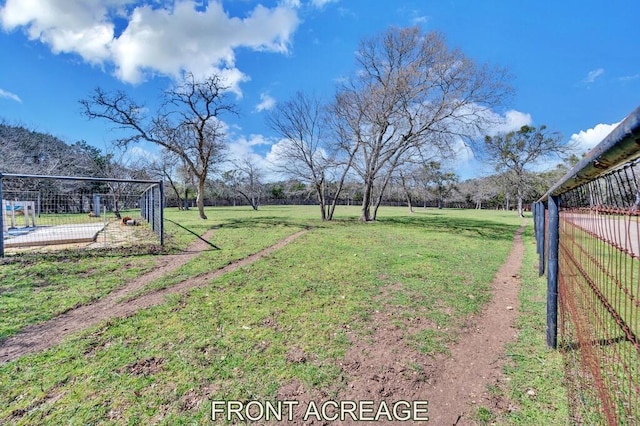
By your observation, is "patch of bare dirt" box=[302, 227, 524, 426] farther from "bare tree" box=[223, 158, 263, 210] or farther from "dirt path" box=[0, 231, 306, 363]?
"bare tree" box=[223, 158, 263, 210]

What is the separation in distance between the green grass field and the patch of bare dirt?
13 cm

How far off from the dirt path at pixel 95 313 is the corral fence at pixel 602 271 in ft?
14.5

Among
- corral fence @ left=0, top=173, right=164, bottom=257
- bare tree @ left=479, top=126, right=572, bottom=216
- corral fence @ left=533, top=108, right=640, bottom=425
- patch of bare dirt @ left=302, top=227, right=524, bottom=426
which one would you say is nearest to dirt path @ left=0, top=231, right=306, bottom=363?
patch of bare dirt @ left=302, top=227, right=524, bottom=426

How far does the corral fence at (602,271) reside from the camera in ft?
4.14

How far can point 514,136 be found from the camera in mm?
26500

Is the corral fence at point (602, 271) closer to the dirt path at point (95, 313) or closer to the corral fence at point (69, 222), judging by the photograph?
the dirt path at point (95, 313)

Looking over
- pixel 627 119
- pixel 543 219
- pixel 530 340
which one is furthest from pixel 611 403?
pixel 543 219

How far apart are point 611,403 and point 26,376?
4.34 metres

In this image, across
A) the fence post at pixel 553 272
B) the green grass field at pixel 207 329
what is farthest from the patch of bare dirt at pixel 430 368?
the fence post at pixel 553 272

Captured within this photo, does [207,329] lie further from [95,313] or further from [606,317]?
[606,317]

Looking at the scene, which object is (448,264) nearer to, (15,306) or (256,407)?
(256,407)

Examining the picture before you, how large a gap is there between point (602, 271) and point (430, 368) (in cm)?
149

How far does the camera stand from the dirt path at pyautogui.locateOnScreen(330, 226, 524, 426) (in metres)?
2.25

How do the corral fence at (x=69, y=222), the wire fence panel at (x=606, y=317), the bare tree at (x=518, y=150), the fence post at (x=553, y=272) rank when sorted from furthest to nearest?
the bare tree at (x=518, y=150)
the corral fence at (x=69, y=222)
the fence post at (x=553, y=272)
the wire fence panel at (x=606, y=317)
